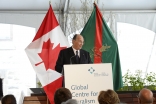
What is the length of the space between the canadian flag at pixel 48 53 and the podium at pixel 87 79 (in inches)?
29.2

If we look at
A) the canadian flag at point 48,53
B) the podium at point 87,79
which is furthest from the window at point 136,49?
the podium at point 87,79

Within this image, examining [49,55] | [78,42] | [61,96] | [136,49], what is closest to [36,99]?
[49,55]

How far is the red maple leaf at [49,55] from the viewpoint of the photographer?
5.34 m

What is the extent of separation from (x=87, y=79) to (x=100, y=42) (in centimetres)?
187

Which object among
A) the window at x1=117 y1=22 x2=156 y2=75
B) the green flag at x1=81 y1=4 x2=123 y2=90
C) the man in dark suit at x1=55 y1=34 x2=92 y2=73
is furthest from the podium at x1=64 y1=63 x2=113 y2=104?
the window at x1=117 y1=22 x2=156 y2=75

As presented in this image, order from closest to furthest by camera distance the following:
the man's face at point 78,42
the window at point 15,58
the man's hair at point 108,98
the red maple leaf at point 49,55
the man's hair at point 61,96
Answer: the man's hair at point 108,98 < the man's hair at point 61,96 < the man's face at point 78,42 < the red maple leaf at point 49,55 < the window at point 15,58

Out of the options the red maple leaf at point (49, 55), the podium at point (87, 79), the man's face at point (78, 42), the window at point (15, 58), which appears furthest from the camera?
the window at point (15, 58)

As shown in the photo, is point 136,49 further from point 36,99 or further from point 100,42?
point 36,99

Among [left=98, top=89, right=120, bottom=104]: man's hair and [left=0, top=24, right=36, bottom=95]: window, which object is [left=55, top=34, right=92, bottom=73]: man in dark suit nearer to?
[left=98, top=89, right=120, bottom=104]: man's hair

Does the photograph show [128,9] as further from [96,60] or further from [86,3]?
[96,60]

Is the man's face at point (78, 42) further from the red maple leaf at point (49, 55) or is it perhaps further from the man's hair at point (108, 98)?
the man's hair at point (108, 98)

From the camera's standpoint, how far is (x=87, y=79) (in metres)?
4.27

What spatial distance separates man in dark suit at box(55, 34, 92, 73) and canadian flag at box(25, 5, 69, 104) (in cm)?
A: 23

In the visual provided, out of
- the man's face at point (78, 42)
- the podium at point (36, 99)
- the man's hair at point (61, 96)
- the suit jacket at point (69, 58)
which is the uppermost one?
the man's face at point (78, 42)
